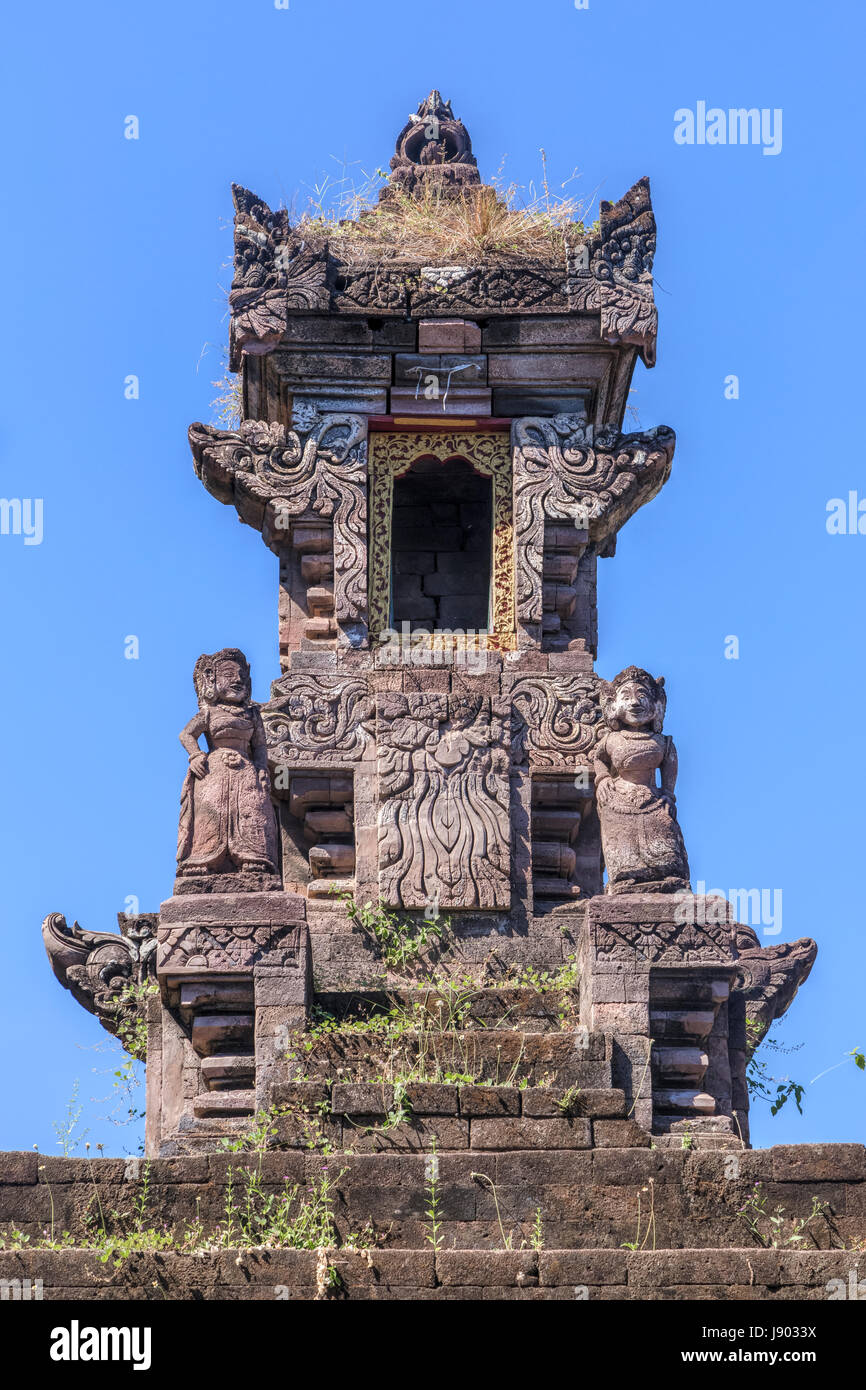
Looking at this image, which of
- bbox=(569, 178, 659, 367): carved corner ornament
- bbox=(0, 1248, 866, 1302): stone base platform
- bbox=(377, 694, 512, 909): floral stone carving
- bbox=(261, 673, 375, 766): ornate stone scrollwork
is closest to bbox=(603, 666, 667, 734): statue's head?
bbox=(377, 694, 512, 909): floral stone carving

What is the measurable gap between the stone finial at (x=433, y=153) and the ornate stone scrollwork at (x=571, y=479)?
302cm

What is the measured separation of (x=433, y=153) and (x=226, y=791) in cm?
785

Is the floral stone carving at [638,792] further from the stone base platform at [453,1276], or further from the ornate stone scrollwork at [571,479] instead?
the stone base platform at [453,1276]

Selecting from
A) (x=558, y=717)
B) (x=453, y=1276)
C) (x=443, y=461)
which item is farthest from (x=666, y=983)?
(x=443, y=461)

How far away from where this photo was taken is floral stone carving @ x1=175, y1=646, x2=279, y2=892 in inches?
748

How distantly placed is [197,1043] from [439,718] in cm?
323

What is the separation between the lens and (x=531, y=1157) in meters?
16.4

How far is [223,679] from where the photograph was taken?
19.6m

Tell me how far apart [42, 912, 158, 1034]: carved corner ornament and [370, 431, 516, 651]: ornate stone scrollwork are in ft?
10.00

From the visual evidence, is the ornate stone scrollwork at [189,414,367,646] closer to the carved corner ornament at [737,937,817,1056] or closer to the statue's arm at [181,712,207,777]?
the statue's arm at [181,712,207,777]

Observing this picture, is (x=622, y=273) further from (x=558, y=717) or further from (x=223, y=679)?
(x=223, y=679)

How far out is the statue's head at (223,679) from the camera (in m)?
19.6
